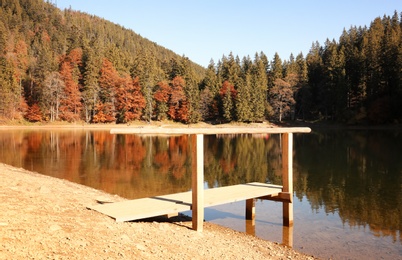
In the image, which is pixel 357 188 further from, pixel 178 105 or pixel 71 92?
pixel 71 92

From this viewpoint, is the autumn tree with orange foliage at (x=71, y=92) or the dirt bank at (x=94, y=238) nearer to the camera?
the dirt bank at (x=94, y=238)

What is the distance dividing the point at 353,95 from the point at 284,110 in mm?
14945

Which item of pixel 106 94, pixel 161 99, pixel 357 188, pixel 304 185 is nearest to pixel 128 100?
pixel 106 94

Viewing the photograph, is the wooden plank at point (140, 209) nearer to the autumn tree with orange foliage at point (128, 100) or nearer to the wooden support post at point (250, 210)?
the wooden support post at point (250, 210)

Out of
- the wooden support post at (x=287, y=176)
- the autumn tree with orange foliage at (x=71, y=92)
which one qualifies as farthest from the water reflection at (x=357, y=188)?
the autumn tree with orange foliage at (x=71, y=92)

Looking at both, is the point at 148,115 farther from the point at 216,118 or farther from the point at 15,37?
the point at 15,37

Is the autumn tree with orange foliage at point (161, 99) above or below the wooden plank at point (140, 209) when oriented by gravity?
above

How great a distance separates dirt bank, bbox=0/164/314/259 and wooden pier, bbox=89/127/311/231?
341mm

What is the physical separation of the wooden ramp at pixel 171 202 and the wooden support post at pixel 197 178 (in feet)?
1.17

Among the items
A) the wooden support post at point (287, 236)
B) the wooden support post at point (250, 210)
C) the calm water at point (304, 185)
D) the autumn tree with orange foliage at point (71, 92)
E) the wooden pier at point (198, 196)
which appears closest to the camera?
the wooden pier at point (198, 196)

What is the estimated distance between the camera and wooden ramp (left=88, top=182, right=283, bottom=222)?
7840mm

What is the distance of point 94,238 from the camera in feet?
19.4

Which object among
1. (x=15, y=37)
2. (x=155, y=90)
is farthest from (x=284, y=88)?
(x=15, y=37)

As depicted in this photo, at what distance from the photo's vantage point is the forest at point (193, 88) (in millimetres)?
71688
